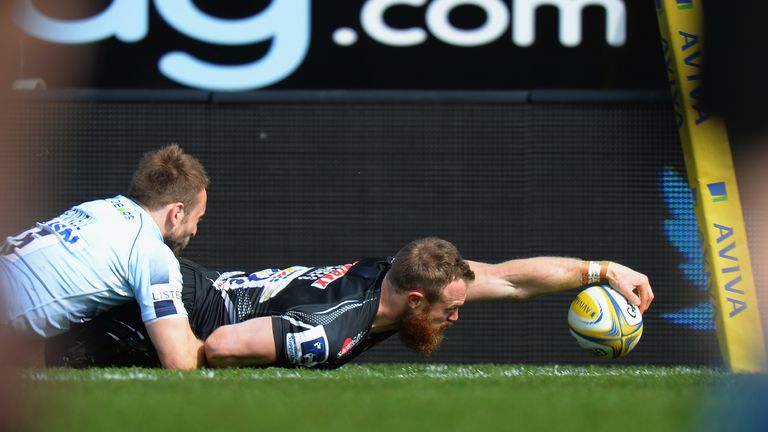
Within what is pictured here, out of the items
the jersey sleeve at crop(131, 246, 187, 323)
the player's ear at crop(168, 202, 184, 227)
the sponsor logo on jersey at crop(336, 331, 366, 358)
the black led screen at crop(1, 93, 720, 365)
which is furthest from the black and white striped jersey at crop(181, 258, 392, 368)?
the black led screen at crop(1, 93, 720, 365)

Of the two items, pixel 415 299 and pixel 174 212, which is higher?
pixel 174 212

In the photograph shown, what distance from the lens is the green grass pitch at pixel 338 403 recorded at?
2539mm

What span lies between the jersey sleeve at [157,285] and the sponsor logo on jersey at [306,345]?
1.39ft

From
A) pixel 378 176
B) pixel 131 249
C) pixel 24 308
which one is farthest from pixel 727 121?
pixel 24 308

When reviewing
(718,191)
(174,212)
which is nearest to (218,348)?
(174,212)

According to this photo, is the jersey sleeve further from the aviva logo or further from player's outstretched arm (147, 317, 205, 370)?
the aviva logo

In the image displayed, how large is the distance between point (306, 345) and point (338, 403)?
1361 mm

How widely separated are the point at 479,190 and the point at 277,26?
1481mm

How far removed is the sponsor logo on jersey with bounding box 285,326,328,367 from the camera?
14.0ft

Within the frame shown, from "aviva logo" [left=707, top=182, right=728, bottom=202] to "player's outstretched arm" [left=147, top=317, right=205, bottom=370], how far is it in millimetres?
2964

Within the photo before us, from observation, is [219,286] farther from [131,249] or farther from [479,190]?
[479,190]

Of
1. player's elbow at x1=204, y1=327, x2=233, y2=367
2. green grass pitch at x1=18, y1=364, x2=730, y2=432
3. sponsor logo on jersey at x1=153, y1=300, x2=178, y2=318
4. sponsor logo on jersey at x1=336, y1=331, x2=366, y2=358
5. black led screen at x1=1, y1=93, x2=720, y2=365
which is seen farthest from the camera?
black led screen at x1=1, y1=93, x2=720, y2=365

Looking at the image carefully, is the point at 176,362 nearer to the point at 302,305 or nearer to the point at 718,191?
the point at 302,305

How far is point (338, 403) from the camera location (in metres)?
2.93
